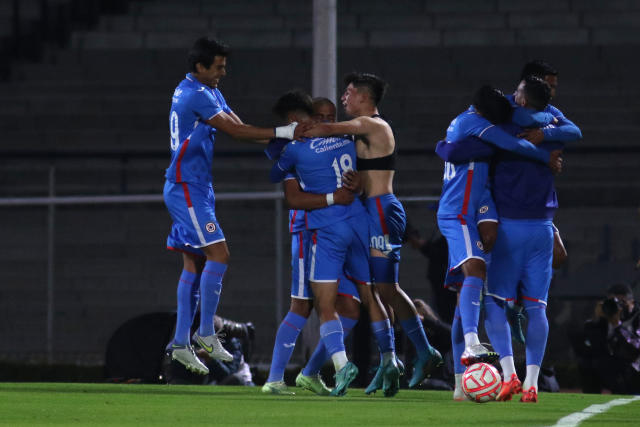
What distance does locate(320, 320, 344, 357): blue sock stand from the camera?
8594 mm

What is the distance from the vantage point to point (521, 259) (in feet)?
27.6

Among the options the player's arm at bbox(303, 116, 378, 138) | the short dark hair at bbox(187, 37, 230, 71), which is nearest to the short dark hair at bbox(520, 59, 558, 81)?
the player's arm at bbox(303, 116, 378, 138)

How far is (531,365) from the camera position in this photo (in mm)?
8266

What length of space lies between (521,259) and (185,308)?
7.17 feet

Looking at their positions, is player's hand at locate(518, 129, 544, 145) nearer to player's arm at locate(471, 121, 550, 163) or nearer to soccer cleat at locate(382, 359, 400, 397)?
player's arm at locate(471, 121, 550, 163)

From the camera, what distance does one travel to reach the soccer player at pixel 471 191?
8297 mm

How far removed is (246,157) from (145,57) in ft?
17.5

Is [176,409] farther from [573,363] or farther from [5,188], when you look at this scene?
[5,188]

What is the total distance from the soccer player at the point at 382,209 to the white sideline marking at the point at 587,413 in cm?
120

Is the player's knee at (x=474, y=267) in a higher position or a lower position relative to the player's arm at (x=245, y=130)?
lower

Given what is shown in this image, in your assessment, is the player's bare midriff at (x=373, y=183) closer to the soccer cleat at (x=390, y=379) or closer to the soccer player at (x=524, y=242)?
the soccer player at (x=524, y=242)

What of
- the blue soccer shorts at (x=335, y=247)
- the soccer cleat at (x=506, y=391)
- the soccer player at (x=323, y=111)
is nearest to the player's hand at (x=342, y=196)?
the blue soccer shorts at (x=335, y=247)

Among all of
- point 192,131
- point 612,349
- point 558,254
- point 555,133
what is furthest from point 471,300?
point 612,349

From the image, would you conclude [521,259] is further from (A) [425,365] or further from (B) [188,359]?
(B) [188,359]
